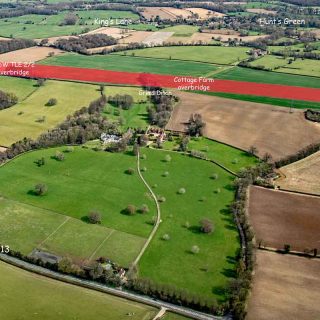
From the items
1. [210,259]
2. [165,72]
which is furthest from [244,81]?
[210,259]

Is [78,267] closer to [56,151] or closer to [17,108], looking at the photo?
[56,151]


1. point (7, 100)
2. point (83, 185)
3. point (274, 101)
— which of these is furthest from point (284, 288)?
point (7, 100)

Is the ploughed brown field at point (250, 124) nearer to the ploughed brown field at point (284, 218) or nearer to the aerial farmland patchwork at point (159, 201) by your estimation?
the aerial farmland patchwork at point (159, 201)

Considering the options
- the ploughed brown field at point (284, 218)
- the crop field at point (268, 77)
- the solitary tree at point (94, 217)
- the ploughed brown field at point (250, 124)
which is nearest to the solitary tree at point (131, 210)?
the solitary tree at point (94, 217)

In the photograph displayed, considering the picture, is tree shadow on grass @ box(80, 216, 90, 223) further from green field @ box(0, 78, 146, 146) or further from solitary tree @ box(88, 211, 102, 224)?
green field @ box(0, 78, 146, 146)

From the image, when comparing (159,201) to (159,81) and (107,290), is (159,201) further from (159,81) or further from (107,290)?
(159,81)

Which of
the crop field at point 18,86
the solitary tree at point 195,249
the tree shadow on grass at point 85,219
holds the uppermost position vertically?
the crop field at point 18,86
